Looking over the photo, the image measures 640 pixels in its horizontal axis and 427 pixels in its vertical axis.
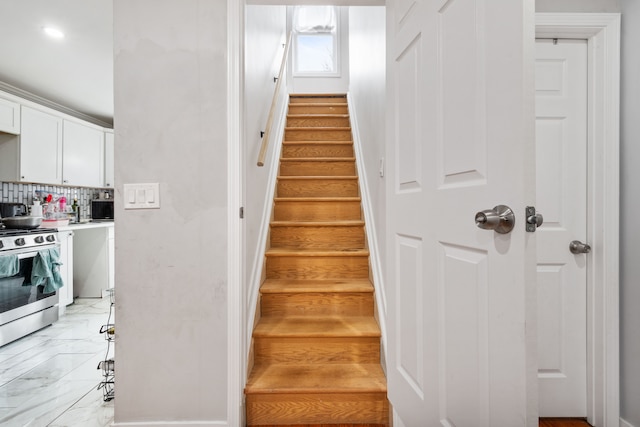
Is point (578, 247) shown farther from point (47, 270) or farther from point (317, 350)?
point (47, 270)

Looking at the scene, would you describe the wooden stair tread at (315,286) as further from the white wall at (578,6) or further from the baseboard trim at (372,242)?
the white wall at (578,6)

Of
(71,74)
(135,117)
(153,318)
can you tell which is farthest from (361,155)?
(71,74)

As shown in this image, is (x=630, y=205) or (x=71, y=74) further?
(x=71, y=74)

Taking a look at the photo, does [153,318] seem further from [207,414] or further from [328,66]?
[328,66]

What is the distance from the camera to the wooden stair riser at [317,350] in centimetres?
169

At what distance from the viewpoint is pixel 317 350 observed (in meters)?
1.70

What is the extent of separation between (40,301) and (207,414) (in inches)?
99.3

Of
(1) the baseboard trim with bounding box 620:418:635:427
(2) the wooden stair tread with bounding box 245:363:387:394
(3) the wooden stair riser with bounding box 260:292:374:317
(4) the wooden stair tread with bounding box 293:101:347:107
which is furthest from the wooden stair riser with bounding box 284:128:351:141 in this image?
(1) the baseboard trim with bounding box 620:418:635:427

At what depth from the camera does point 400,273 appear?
4.11 ft

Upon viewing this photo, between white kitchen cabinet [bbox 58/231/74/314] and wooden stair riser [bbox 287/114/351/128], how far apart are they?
269cm

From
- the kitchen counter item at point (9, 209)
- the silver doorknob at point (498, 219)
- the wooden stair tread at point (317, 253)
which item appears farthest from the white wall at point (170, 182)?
the kitchen counter item at point (9, 209)

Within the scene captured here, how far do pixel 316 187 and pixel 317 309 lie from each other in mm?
1191

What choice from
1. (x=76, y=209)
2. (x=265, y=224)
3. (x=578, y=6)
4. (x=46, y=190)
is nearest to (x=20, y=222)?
(x=46, y=190)

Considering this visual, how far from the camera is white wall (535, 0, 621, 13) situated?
1.49 m
